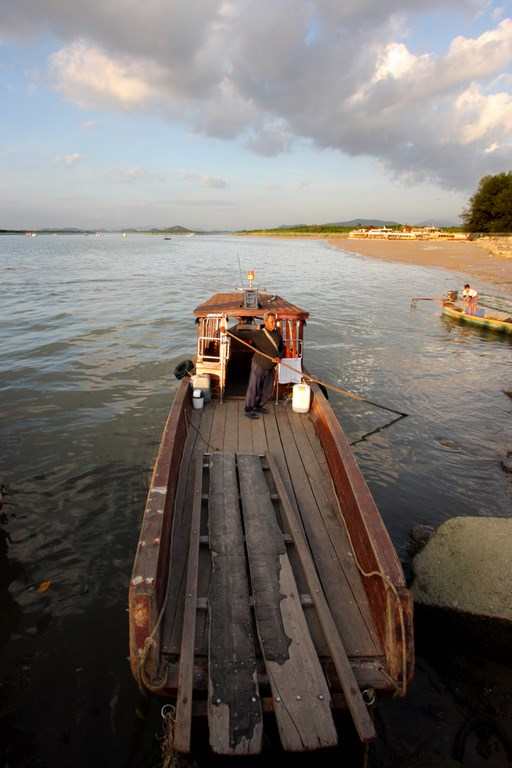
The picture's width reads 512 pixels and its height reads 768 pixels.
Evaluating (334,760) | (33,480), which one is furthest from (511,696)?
(33,480)

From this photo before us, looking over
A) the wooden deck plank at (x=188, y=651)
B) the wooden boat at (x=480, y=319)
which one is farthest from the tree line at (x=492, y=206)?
the wooden deck plank at (x=188, y=651)

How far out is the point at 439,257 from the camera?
69.9m

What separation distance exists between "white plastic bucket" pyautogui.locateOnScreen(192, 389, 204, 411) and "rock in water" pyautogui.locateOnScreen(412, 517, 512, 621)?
17.3ft

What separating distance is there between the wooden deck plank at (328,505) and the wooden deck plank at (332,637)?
1.37ft

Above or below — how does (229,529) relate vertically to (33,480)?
above

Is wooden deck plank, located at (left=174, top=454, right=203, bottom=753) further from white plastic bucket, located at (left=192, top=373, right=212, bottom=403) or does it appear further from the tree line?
the tree line

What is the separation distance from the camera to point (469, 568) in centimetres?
612

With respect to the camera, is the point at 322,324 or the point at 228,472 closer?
the point at 228,472

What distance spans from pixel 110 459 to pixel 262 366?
424cm

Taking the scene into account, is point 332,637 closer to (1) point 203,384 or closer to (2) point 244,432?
(2) point 244,432

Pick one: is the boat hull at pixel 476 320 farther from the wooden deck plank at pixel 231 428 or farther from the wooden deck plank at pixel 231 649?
the wooden deck plank at pixel 231 649

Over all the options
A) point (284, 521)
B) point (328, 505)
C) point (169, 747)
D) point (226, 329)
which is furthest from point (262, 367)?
point (169, 747)

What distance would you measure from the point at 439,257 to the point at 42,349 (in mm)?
65411

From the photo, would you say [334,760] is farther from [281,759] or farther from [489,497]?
[489,497]
